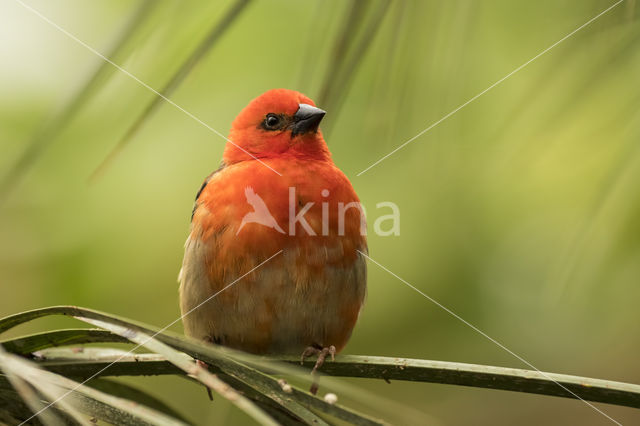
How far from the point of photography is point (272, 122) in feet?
9.00

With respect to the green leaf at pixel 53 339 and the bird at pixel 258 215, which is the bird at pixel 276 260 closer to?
the bird at pixel 258 215

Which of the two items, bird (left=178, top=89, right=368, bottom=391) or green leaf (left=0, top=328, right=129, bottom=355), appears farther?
bird (left=178, top=89, right=368, bottom=391)

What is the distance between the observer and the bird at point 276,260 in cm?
222

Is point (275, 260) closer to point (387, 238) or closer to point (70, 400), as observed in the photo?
point (70, 400)

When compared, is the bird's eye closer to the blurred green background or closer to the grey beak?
the grey beak

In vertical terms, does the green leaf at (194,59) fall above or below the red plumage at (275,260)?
above

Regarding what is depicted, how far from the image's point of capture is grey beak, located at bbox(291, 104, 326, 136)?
2.66 m

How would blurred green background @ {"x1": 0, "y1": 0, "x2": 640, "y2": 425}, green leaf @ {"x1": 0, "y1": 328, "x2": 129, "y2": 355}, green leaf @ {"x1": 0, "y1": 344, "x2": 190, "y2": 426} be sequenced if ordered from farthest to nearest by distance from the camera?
1. blurred green background @ {"x1": 0, "y1": 0, "x2": 640, "y2": 425}
2. green leaf @ {"x1": 0, "y1": 328, "x2": 129, "y2": 355}
3. green leaf @ {"x1": 0, "y1": 344, "x2": 190, "y2": 426}

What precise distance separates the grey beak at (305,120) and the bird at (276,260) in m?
0.16

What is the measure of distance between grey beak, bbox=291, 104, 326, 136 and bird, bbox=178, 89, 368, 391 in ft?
0.54

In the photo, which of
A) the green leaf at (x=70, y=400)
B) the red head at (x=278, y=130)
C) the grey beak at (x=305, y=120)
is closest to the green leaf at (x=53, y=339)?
the green leaf at (x=70, y=400)

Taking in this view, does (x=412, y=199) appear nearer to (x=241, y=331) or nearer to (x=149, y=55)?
(x=241, y=331)

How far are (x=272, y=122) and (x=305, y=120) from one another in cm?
14

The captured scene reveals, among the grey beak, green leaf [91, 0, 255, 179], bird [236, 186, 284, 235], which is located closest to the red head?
the grey beak
